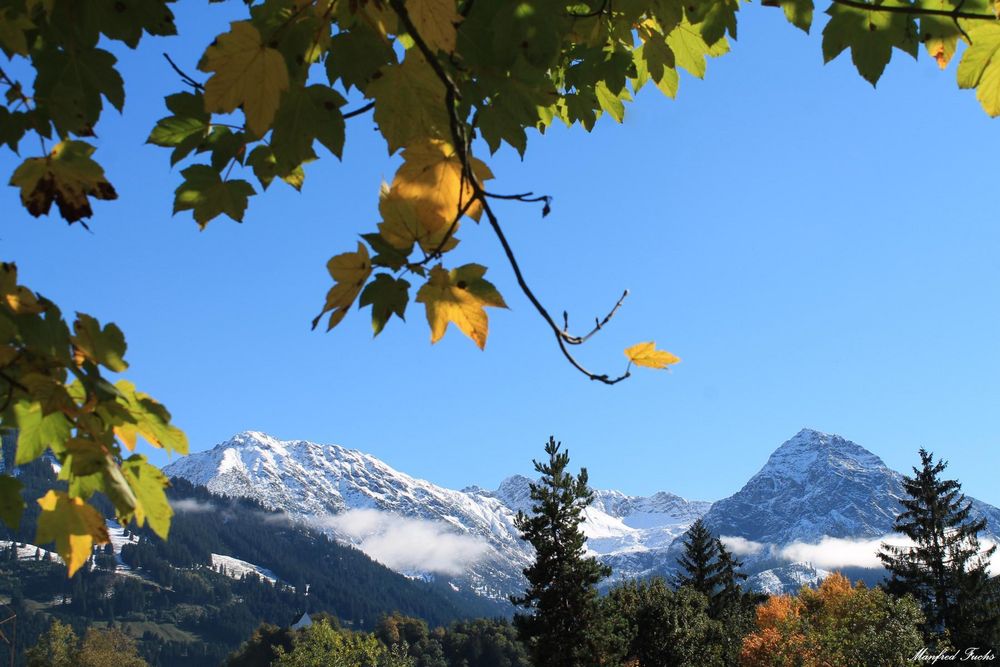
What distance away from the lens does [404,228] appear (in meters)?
1.09

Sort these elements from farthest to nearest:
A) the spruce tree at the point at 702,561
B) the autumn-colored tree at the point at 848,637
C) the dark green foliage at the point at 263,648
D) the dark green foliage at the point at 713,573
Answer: the dark green foliage at the point at 263,648 < the spruce tree at the point at 702,561 < the dark green foliage at the point at 713,573 < the autumn-colored tree at the point at 848,637

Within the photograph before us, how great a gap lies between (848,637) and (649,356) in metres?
34.7

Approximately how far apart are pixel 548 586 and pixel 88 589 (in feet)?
656

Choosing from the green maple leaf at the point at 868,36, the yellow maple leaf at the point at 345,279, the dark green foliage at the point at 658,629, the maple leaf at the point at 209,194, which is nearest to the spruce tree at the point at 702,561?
the dark green foliage at the point at 658,629

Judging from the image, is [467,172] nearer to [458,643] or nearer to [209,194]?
[209,194]

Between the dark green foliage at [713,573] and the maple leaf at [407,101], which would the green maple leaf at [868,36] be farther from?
the dark green foliage at [713,573]

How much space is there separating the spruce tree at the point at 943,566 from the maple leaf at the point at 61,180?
48.5m

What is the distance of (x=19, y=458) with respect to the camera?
1636 millimetres

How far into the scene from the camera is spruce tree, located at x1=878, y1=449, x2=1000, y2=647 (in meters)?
41.2

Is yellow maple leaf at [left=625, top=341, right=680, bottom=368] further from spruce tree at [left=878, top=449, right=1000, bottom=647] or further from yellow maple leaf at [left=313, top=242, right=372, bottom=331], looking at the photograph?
spruce tree at [left=878, top=449, right=1000, bottom=647]

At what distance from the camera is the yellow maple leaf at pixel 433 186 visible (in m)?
1.09

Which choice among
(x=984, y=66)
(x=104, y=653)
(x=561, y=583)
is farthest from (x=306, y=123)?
(x=104, y=653)

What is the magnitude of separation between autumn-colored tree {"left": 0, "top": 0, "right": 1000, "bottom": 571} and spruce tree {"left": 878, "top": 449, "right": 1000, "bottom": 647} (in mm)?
48140

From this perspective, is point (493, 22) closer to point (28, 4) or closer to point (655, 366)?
point (655, 366)
